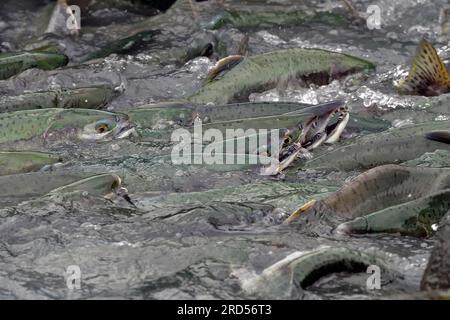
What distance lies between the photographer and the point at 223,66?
17.8ft

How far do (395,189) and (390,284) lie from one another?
23.2 inches

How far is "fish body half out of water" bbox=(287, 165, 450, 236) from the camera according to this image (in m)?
3.51

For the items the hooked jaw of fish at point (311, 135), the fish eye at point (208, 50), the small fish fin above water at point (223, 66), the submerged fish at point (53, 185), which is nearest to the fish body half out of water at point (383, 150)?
the hooked jaw of fish at point (311, 135)

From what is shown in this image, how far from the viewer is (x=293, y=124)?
444 cm

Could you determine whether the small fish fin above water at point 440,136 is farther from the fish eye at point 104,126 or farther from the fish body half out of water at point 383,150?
the fish eye at point 104,126

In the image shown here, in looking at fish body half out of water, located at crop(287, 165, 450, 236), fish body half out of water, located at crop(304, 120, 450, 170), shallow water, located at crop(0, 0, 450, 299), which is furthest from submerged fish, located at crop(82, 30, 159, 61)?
fish body half out of water, located at crop(287, 165, 450, 236)

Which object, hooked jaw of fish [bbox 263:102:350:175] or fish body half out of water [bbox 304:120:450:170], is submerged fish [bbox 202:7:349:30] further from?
fish body half out of water [bbox 304:120:450:170]

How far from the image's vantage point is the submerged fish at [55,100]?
5.11 m

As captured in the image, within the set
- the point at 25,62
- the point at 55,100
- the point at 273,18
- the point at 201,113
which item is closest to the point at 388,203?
the point at 201,113

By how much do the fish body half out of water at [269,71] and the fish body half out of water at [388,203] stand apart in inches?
68.2

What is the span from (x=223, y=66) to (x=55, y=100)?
3.43 ft

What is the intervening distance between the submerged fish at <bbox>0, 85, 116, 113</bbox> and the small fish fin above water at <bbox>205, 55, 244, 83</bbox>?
69 cm

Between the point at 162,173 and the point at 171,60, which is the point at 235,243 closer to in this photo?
the point at 162,173
